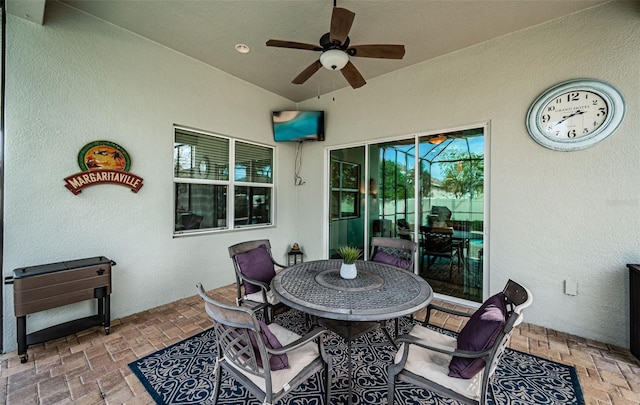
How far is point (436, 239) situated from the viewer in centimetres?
366

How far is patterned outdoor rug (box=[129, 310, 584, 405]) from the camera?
5.97 ft

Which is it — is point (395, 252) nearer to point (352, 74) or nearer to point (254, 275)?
point (254, 275)

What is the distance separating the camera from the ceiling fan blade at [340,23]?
189 centimetres

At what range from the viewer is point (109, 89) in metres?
2.90

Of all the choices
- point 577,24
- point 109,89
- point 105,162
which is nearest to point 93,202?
point 105,162

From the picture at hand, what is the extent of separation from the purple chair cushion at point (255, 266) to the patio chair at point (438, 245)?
228 cm

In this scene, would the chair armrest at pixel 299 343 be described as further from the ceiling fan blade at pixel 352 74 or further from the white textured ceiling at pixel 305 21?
the white textured ceiling at pixel 305 21

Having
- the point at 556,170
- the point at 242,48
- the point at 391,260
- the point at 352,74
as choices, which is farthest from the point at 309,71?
the point at 556,170

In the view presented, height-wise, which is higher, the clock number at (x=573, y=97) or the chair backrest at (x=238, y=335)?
the clock number at (x=573, y=97)

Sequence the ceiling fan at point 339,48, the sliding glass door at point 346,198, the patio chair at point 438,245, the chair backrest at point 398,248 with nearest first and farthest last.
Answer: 1. the ceiling fan at point 339,48
2. the chair backrest at point 398,248
3. the patio chair at point 438,245
4. the sliding glass door at point 346,198

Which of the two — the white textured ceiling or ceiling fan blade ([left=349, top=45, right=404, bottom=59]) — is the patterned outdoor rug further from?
the white textured ceiling

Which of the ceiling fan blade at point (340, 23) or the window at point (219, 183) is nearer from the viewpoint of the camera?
the ceiling fan blade at point (340, 23)

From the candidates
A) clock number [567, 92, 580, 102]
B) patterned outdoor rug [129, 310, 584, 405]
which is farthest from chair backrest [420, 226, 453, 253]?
clock number [567, 92, 580, 102]

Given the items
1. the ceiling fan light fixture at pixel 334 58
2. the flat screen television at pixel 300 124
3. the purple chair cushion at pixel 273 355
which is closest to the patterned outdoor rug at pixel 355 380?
the purple chair cushion at pixel 273 355
